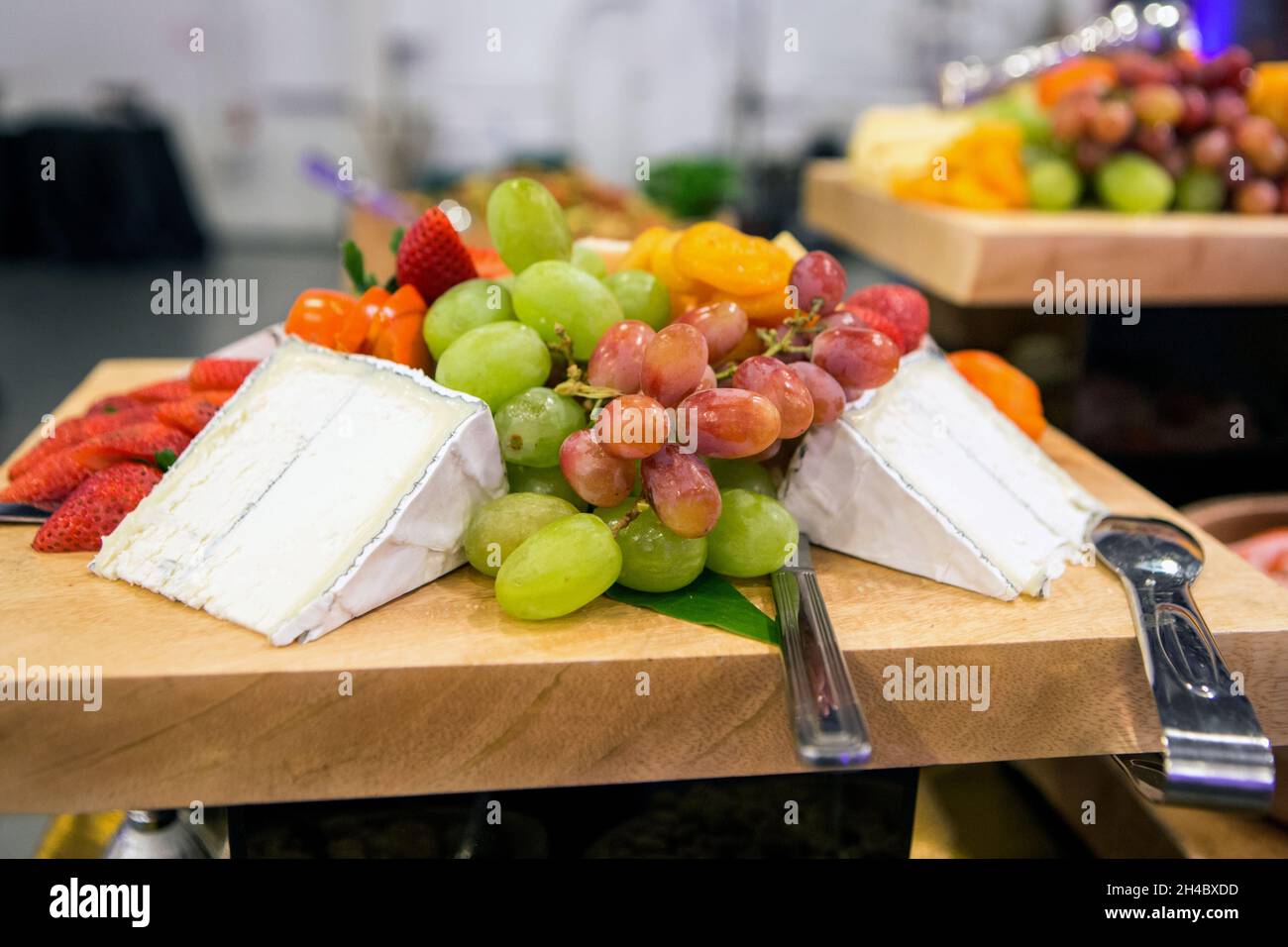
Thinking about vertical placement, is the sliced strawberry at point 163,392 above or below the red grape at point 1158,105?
below

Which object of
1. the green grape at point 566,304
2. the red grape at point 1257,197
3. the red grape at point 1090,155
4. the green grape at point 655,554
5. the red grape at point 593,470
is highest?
the red grape at point 1090,155

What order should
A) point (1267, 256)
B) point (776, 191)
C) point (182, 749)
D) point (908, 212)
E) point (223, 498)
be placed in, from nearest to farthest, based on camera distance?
1. point (182, 749)
2. point (223, 498)
3. point (1267, 256)
4. point (908, 212)
5. point (776, 191)

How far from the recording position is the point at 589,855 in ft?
2.62

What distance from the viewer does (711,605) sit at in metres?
0.74

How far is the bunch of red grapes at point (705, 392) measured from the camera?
695mm

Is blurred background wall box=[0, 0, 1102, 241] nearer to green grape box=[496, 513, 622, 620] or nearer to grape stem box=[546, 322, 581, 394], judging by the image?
grape stem box=[546, 322, 581, 394]

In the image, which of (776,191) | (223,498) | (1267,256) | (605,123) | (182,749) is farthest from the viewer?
(605,123)

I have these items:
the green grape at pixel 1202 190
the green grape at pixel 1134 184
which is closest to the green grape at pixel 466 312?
the green grape at pixel 1134 184

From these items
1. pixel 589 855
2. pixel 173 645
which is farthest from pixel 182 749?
pixel 589 855

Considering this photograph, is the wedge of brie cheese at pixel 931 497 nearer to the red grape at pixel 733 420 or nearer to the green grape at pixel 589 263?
the red grape at pixel 733 420

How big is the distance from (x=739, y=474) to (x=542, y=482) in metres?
0.16

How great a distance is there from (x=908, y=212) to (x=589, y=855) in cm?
122

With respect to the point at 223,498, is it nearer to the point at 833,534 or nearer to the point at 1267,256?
the point at 833,534

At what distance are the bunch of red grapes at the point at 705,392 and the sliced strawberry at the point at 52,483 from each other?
1.45ft
